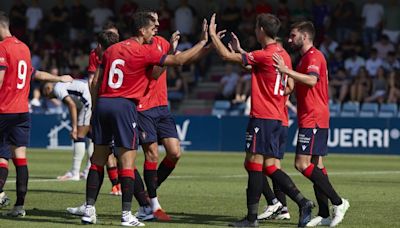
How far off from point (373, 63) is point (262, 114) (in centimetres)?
2035

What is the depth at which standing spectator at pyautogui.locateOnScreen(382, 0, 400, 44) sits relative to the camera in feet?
111

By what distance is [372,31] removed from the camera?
34.2 meters

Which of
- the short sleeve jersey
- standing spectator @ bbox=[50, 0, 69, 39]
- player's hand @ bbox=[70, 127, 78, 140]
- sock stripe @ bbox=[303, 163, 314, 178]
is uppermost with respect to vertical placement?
standing spectator @ bbox=[50, 0, 69, 39]

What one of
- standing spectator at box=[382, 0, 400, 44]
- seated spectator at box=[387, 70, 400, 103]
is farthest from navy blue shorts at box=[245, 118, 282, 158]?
standing spectator at box=[382, 0, 400, 44]

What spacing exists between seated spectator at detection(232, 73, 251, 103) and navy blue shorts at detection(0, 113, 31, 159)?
65.5 ft

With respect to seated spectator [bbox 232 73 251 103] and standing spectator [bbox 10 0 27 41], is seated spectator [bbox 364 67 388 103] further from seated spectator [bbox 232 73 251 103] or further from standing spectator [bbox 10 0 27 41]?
standing spectator [bbox 10 0 27 41]

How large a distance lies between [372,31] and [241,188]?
1705 cm

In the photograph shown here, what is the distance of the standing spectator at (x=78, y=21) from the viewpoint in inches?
1512

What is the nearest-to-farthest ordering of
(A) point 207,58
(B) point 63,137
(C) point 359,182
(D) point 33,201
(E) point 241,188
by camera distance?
1. (D) point 33,201
2. (E) point 241,188
3. (C) point 359,182
4. (B) point 63,137
5. (A) point 207,58

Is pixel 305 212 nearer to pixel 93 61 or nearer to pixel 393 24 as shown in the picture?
pixel 93 61

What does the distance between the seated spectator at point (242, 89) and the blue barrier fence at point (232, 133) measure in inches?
74.1

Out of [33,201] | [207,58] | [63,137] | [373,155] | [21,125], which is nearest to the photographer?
[21,125]

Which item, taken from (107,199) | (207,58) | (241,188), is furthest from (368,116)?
(107,199)

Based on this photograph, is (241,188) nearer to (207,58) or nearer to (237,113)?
(237,113)
